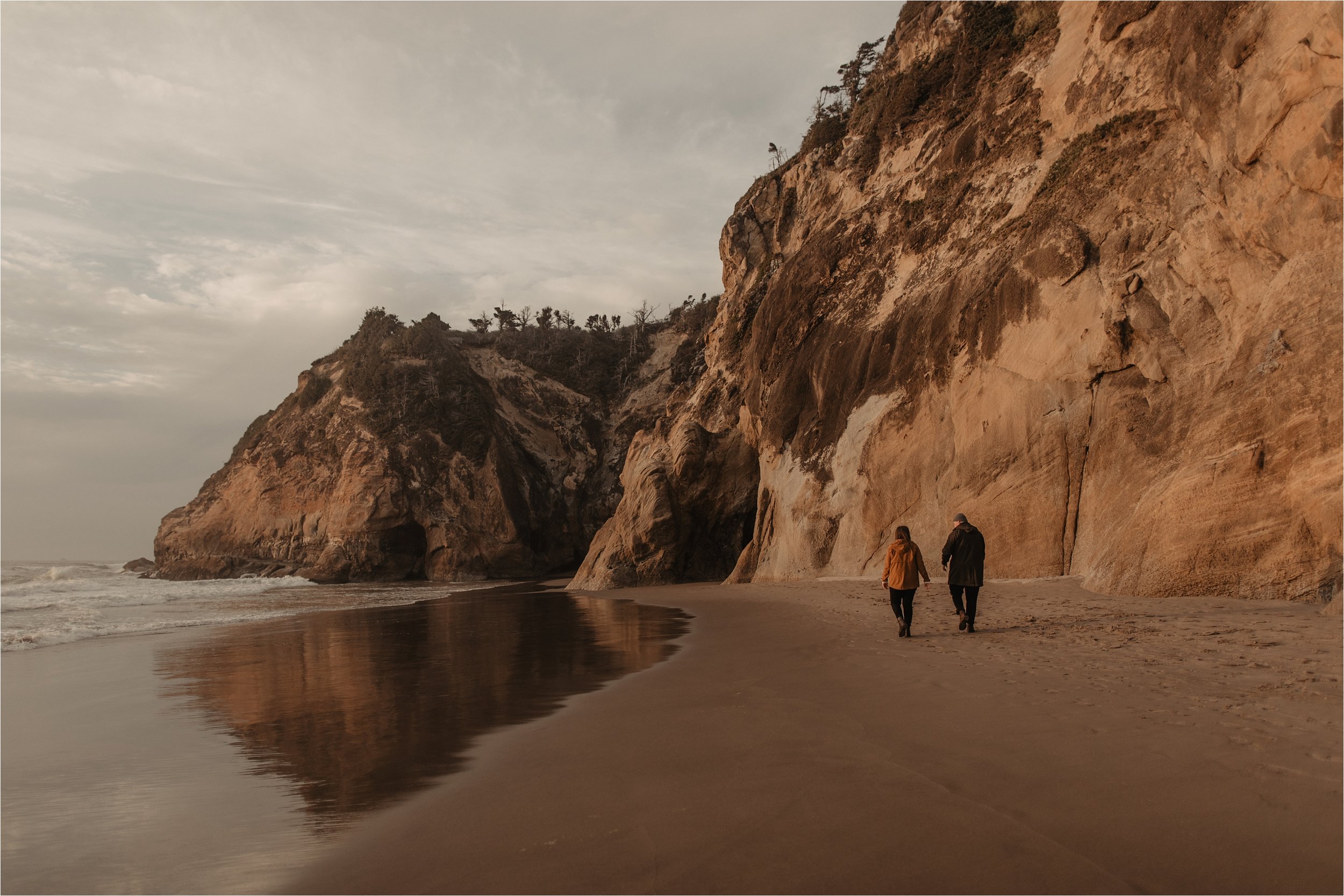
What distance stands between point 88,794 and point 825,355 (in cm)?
1869

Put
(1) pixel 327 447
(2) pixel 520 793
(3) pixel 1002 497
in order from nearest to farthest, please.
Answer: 1. (2) pixel 520 793
2. (3) pixel 1002 497
3. (1) pixel 327 447

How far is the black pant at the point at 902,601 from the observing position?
8789 mm

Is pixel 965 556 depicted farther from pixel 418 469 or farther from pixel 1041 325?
pixel 418 469

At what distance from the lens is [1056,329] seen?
13.3 m

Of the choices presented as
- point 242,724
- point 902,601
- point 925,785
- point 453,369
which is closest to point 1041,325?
point 902,601

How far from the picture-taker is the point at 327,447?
140 ft

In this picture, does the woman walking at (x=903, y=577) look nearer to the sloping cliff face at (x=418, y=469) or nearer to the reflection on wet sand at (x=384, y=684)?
the reflection on wet sand at (x=384, y=684)

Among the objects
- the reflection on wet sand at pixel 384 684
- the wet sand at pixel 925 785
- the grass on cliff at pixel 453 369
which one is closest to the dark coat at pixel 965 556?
the wet sand at pixel 925 785

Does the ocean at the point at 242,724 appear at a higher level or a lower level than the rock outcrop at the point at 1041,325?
lower

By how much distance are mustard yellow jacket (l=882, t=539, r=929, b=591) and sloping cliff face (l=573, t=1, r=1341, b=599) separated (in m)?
2.95

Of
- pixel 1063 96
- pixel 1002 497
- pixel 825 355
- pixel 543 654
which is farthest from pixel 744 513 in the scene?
pixel 543 654

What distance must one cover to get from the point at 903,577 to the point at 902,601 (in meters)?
0.35

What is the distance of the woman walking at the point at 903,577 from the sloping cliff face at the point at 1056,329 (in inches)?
117

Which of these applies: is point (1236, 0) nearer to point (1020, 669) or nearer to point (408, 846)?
point (1020, 669)
